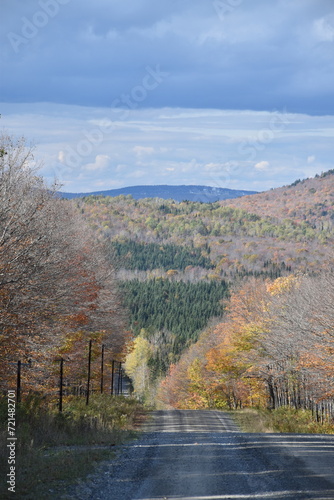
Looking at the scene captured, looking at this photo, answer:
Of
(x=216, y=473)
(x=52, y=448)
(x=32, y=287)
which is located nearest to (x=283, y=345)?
(x=32, y=287)

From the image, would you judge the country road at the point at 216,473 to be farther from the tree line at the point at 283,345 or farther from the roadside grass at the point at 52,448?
the tree line at the point at 283,345

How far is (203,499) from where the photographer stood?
849cm

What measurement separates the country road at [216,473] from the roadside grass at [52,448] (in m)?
0.48

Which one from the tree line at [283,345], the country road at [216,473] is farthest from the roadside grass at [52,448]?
the tree line at [283,345]

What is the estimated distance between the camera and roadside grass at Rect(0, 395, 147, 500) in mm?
9148

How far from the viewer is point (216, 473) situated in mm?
10656

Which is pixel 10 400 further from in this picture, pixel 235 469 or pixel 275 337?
pixel 275 337

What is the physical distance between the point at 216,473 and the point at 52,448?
5.06 m

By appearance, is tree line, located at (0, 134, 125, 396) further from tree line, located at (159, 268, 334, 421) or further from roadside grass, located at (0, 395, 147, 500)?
tree line, located at (159, 268, 334, 421)

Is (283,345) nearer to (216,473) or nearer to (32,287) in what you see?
(32,287)

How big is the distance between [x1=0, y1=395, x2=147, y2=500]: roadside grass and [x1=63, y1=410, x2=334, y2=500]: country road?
0.48 m

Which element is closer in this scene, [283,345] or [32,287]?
[32,287]

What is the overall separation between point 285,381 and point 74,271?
2180cm

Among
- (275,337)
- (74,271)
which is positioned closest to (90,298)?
(74,271)
